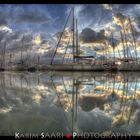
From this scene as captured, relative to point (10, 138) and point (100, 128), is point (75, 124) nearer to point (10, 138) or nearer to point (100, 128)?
point (100, 128)

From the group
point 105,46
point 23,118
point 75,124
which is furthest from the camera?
point 105,46

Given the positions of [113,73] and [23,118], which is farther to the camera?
[113,73]

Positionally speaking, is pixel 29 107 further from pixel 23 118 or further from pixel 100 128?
pixel 100 128

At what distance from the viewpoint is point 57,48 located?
439cm

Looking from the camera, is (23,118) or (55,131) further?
(23,118)

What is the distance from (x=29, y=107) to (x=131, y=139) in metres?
1.18

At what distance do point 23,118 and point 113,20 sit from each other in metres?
1.62

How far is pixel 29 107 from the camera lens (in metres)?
2.92

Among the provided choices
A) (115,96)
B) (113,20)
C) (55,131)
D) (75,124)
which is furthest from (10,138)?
(113,20)

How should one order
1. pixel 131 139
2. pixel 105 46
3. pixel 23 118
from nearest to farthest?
pixel 131 139 < pixel 23 118 < pixel 105 46
